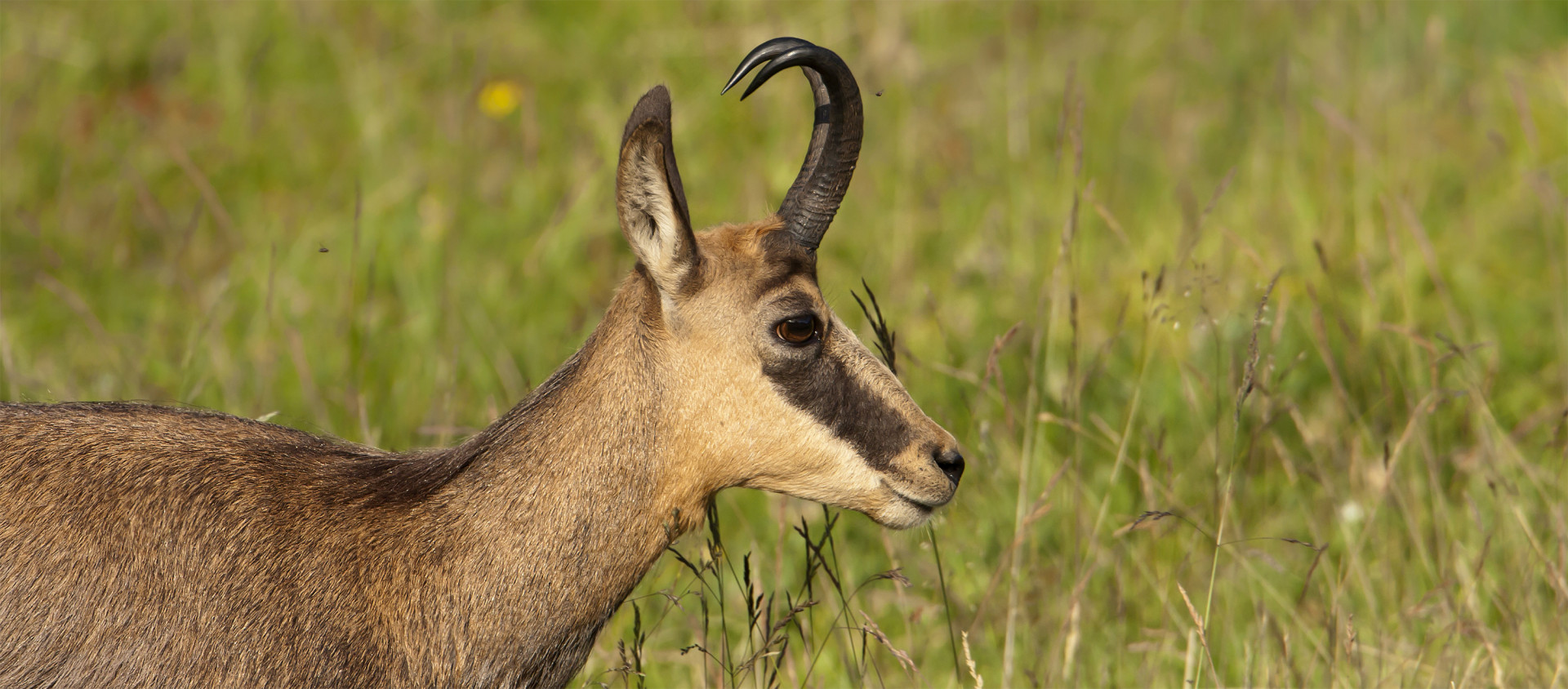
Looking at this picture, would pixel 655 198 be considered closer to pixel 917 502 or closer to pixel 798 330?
pixel 798 330

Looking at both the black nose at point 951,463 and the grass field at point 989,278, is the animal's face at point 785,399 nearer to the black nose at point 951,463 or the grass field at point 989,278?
the black nose at point 951,463

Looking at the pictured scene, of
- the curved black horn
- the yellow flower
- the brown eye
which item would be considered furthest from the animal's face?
the yellow flower

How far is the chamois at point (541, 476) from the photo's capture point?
3582 millimetres

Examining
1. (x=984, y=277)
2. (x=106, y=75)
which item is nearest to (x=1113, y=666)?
(x=984, y=277)

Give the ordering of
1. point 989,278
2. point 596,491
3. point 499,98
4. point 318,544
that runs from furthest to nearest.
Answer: point 499,98 → point 989,278 → point 596,491 → point 318,544

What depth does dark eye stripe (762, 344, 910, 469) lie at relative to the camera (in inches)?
151

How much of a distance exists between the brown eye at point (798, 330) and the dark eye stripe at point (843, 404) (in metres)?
0.06

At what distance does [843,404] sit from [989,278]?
426 centimetres

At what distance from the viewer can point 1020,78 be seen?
10234 millimetres

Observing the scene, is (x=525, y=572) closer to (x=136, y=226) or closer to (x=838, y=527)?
(x=838, y=527)

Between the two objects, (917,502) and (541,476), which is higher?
(541,476)

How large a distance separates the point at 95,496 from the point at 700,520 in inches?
61.8

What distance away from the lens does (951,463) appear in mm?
3980

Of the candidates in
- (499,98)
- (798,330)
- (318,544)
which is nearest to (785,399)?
(798,330)
